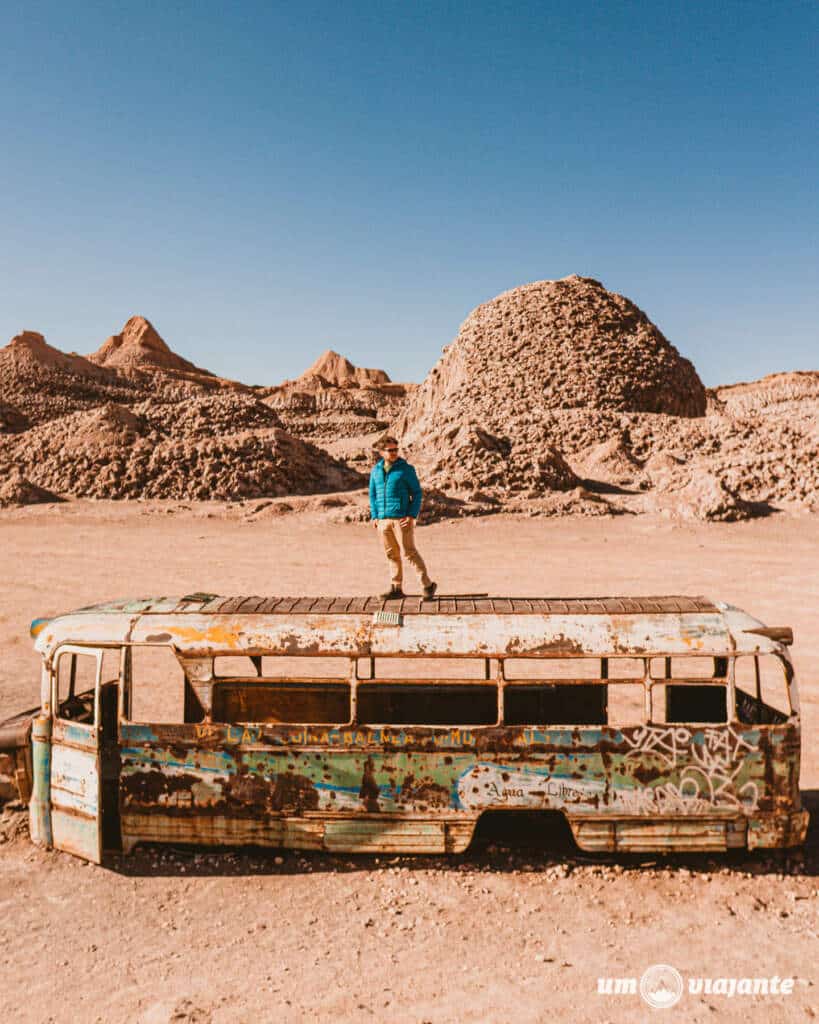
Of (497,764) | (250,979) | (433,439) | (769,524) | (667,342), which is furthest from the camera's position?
(667,342)

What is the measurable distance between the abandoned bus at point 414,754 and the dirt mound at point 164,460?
2218cm

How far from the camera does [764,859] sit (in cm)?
621

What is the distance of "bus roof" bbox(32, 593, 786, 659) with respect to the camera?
588 cm

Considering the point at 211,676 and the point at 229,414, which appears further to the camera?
the point at 229,414

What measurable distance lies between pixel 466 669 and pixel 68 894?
6.35 metres

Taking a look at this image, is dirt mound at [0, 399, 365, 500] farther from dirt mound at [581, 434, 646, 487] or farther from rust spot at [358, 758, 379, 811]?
rust spot at [358, 758, 379, 811]

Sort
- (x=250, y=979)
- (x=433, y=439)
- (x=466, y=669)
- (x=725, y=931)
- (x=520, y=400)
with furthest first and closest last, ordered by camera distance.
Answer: (x=520, y=400) < (x=433, y=439) < (x=466, y=669) < (x=725, y=931) < (x=250, y=979)

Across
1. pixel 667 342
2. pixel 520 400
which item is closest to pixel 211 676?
pixel 520 400

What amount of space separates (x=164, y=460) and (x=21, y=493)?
16.8 ft

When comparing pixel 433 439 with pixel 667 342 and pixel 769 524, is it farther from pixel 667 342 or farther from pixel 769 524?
pixel 667 342

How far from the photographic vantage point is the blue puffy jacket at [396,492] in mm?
8617
